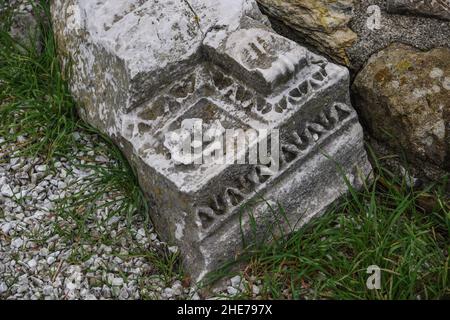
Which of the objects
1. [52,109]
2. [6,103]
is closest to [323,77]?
[52,109]

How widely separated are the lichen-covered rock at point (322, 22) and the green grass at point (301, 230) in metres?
0.54

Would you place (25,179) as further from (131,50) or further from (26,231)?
(131,50)

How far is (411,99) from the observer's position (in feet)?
9.57

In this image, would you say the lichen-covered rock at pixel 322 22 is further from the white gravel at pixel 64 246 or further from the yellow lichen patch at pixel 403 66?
the white gravel at pixel 64 246

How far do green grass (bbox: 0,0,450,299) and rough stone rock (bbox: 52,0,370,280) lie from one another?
0.10 metres

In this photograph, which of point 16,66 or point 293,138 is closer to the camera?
point 293,138

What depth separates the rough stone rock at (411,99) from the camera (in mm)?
2881

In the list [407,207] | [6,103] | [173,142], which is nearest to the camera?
[173,142]

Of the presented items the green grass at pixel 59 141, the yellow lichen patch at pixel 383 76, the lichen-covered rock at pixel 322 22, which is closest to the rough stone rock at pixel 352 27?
the lichen-covered rock at pixel 322 22

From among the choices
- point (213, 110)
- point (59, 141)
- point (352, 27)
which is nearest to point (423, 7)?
point (352, 27)

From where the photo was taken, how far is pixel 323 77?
9.28 ft

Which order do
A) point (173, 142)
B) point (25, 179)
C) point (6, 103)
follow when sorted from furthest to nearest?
point (6, 103), point (25, 179), point (173, 142)

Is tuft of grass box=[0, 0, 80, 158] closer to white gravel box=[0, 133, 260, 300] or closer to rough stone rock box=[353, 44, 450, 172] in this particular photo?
white gravel box=[0, 133, 260, 300]

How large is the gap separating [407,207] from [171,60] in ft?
3.62
